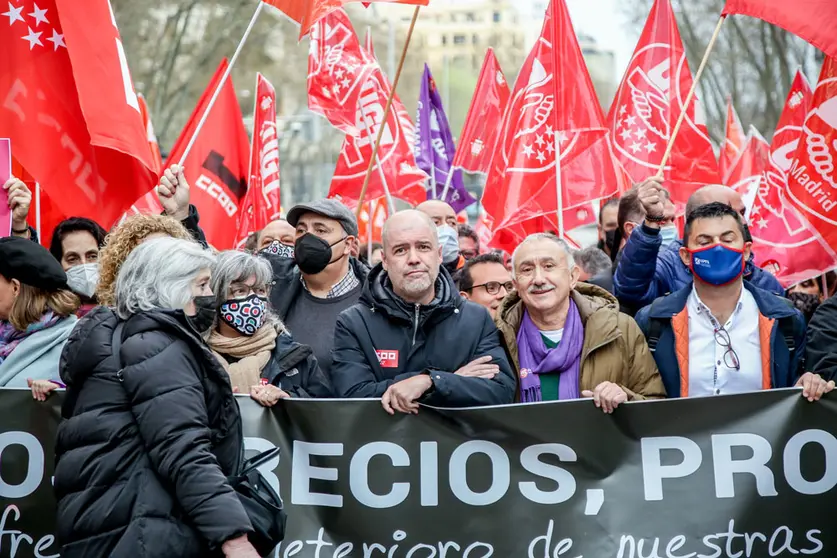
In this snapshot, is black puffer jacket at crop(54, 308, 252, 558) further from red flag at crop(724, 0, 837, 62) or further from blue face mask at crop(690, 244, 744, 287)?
red flag at crop(724, 0, 837, 62)

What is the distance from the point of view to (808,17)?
6.58m

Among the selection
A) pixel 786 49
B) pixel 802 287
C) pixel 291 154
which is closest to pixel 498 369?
pixel 802 287

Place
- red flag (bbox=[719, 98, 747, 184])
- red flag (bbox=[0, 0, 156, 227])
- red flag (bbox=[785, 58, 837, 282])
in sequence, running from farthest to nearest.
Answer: red flag (bbox=[719, 98, 747, 184])
red flag (bbox=[785, 58, 837, 282])
red flag (bbox=[0, 0, 156, 227])

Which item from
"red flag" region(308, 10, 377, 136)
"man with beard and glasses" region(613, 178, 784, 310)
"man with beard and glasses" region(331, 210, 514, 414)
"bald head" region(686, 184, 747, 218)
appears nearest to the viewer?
"man with beard and glasses" region(331, 210, 514, 414)

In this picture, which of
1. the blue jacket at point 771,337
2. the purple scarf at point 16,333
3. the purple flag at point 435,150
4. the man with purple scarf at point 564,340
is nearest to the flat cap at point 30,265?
the purple scarf at point 16,333

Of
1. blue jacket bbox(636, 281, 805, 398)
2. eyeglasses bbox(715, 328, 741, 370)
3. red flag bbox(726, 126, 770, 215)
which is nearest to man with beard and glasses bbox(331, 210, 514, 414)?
blue jacket bbox(636, 281, 805, 398)

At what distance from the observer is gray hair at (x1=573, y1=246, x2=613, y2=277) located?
7.61 metres

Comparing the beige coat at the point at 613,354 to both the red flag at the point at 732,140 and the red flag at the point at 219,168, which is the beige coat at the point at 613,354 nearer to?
the red flag at the point at 219,168

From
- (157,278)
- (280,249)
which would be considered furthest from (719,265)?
(280,249)

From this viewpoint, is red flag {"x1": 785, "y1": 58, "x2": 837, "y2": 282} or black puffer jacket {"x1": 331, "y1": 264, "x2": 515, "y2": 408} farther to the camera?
red flag {"x1": 785, "y1": 58, "x2": 837, "y2": 282}

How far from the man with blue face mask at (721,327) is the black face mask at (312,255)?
174 centimetres

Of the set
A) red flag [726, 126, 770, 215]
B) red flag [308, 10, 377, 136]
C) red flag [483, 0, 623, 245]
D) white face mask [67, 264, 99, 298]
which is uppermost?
red flag [308, 10, 377, 136]

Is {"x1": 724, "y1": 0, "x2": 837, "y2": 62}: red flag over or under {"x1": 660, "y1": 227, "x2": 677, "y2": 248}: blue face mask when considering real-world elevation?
over

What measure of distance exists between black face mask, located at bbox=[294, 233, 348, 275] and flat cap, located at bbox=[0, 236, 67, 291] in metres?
1.30
